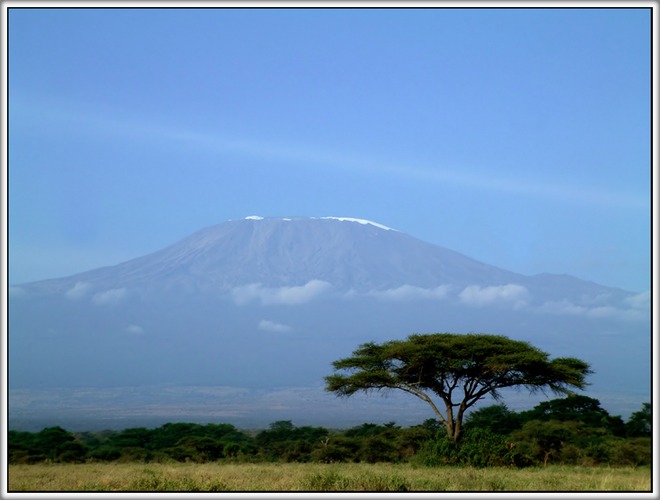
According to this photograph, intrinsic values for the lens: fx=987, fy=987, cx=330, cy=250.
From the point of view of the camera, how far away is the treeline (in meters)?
29.9

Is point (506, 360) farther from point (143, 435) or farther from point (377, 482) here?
point (143, 435)

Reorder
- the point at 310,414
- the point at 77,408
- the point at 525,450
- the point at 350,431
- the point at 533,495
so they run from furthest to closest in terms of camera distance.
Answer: the point at 77,408
the point at 310,414
the point at 350,431
the point at 525,450
the point at 533,495

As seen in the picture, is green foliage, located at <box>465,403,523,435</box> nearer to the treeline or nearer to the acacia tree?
the treeline

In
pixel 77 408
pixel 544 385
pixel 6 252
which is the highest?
pixel 6 252

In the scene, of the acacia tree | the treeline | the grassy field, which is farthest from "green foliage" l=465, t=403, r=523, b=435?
the grassy field

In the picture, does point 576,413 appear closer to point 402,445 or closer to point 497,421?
point 497,421

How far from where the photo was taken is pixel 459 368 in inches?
1262

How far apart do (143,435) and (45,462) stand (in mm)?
11434

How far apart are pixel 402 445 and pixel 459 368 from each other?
5.20 metres

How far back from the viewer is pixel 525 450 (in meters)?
31.3

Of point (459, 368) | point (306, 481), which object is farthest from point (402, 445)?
point (306, 481)

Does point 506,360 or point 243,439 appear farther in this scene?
point 243,439

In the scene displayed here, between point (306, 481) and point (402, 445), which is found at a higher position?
point (306, 481)

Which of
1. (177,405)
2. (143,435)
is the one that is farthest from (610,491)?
(177,405)
